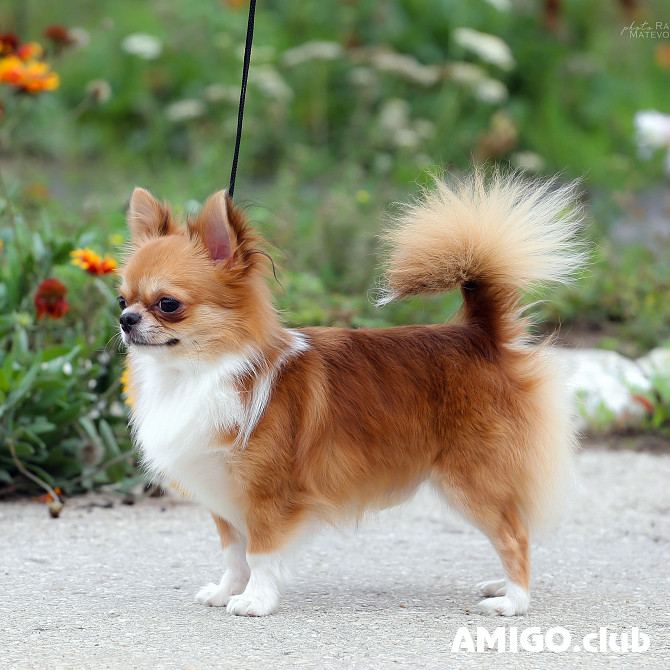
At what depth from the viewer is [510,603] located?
11.5 feet

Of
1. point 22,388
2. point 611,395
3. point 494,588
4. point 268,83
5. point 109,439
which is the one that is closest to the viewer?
point 494,588

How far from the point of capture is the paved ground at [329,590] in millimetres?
2994

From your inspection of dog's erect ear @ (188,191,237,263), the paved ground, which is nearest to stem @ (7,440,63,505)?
the paved ground

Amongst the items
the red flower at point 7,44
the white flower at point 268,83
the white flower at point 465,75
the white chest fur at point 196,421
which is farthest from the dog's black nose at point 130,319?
the white flower at point 465,75

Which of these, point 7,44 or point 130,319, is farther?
point 7,44

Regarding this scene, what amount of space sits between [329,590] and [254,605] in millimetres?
470

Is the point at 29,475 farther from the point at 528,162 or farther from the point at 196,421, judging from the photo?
the point at 528,162

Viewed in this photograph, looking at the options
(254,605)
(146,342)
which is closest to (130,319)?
(146,342)

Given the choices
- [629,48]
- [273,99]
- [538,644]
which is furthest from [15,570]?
[629,48]

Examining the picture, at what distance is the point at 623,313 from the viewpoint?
7836mm

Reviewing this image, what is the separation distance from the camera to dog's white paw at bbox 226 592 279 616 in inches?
133

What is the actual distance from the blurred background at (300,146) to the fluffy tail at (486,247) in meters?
0.72

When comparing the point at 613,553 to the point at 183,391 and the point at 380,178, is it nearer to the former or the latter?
the point at 183,391

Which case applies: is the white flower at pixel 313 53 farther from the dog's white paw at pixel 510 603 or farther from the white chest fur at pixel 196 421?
the dog's white paw at pixel 510 603
